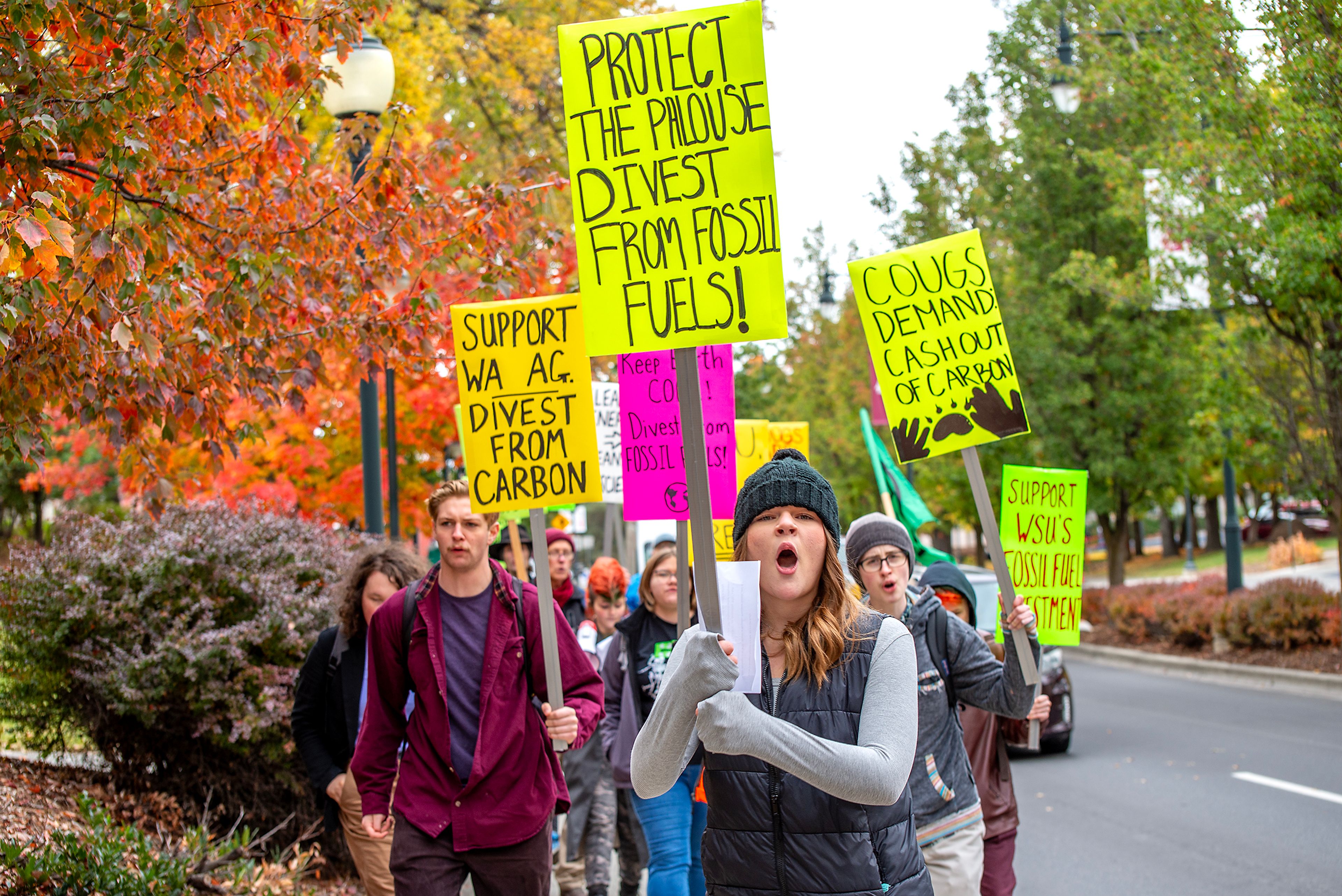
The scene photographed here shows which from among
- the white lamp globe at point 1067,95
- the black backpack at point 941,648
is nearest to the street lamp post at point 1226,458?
the white lamp globe at point 1067,95

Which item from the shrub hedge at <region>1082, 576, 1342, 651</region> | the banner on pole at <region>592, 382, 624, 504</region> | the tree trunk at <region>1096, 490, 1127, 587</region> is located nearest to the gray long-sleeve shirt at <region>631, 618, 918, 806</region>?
the banner on pole at <region>592, 382, 624, 504</region>

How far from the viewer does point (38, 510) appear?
37281 millimetres

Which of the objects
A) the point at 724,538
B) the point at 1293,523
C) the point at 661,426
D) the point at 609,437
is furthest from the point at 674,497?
the point at 1293,523

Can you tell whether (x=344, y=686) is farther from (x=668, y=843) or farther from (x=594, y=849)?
(x=594, y=849)

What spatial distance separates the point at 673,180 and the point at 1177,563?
4920cm

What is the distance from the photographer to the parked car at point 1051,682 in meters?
11.5

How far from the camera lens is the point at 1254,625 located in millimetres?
16750

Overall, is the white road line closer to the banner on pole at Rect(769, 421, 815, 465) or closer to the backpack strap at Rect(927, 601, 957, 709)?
the banner on pole at Rect(769, 421, 815, 465)

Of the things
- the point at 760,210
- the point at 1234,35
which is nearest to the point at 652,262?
the point at 760,210

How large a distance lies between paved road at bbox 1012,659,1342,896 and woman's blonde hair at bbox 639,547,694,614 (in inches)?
120

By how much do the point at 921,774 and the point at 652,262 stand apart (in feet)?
7.30

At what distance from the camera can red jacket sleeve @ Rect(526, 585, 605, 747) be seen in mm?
4559

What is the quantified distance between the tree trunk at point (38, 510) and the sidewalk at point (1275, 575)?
1150 inches

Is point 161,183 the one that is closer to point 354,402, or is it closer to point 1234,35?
point 354,402
